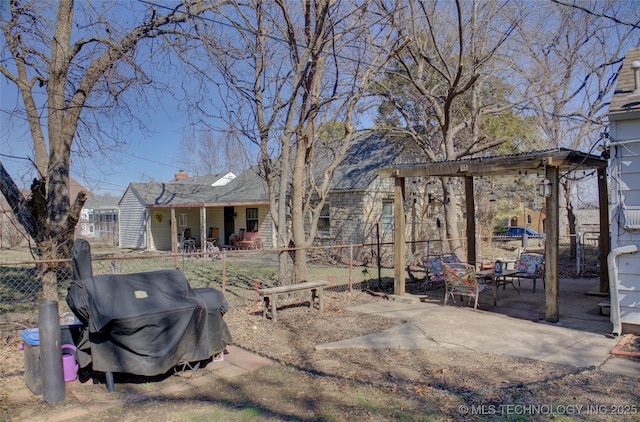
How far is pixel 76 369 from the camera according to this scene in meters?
4.56

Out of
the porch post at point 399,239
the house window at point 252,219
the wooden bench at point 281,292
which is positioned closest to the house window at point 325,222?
the house window at point 252,219

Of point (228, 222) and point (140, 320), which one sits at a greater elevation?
point (228, 222)

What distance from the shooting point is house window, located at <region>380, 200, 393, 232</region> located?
17219 millimetres

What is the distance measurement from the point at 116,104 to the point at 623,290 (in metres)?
8.19

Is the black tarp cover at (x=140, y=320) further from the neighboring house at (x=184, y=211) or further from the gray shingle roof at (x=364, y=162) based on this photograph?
the neighboring house at (x=184, y=211)

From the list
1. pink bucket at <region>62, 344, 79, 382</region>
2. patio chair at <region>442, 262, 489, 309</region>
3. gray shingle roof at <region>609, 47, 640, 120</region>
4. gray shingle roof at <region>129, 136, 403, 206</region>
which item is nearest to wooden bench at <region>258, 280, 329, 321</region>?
patio chair at <region>442, 262, 489, 309</region>

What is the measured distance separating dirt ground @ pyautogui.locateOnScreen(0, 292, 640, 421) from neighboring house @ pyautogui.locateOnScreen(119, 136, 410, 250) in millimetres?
8759

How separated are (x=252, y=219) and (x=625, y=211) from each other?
1615 cm

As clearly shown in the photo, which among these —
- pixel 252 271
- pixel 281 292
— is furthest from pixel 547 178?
pixel 252 271

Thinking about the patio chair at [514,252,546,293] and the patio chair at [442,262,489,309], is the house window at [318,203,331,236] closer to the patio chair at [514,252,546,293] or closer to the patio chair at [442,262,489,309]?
the patio chair at [514,252,546,293]

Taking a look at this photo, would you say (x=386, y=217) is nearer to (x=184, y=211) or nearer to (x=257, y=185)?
(x=257, y=185)

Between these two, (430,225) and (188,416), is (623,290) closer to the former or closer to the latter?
(188,416)

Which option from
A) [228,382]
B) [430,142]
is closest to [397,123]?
[430,142]

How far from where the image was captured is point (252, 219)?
20609 mm
